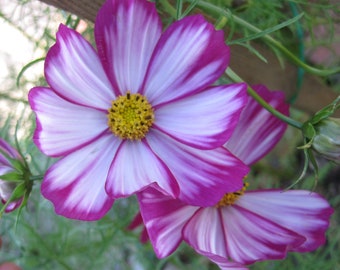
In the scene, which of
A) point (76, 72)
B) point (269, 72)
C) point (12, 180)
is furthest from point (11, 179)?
point (269, 72)

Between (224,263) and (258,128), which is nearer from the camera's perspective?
(224,263)

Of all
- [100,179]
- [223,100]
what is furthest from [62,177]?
[223,100]

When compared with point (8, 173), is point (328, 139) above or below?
above

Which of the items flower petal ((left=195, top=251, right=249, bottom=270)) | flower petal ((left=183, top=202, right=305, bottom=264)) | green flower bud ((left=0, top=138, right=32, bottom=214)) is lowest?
green flower bud ((left=0, top=138, right=32, bottom=214))

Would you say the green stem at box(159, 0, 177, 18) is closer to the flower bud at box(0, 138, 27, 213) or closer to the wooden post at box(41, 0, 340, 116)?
the wooden post at box(41, 0, 340, 116)

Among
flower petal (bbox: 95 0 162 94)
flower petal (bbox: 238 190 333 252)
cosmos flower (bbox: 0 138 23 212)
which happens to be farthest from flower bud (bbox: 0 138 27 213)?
flower petal (bbox: 238 190 333 252)

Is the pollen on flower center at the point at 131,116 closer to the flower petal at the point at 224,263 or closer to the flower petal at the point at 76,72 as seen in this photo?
the flower petal at the point at 76,72

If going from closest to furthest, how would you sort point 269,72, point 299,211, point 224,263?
point 224,263 → point 299,211 → point 269,72

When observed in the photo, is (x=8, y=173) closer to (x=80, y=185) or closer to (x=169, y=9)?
(x=80, y=185)
